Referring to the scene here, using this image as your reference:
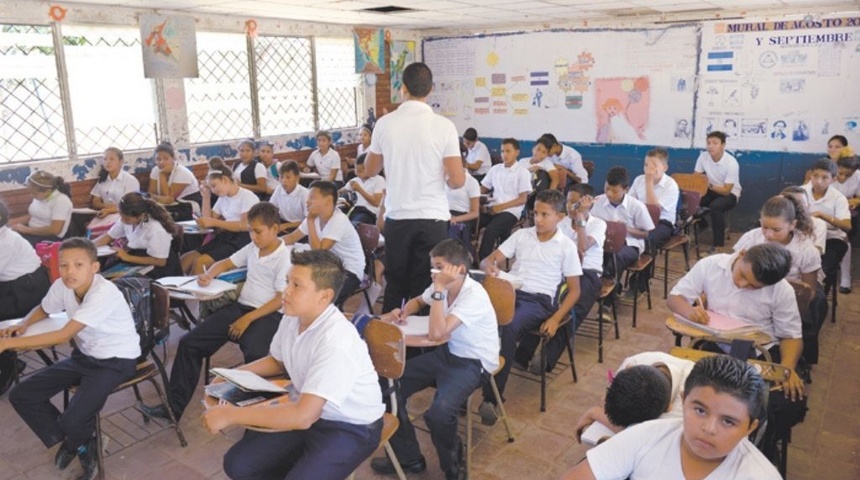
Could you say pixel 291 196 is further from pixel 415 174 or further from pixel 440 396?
pixel 440 396

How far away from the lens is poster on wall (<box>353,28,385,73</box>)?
948 centimetres

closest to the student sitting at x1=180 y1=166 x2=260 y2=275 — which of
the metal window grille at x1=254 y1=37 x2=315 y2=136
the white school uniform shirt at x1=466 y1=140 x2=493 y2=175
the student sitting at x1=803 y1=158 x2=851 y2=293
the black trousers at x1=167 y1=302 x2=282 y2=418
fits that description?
the black trousers at x1=167 y1=302 x2=282 y2=418

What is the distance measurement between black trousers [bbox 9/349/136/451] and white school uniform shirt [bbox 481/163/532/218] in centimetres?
415

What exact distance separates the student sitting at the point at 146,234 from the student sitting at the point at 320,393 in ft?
8.07

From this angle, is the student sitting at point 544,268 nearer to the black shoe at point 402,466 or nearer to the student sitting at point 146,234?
the black shoe at point 402,466

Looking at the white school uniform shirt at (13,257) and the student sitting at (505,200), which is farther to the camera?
the student sitting at (505,200)

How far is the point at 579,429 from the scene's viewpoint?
92.0 inches

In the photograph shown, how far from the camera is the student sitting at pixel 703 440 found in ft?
5.66

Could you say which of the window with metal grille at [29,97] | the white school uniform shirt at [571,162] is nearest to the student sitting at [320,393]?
the window with metal grille at [29,97]

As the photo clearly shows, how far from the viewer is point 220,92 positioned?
324 inches

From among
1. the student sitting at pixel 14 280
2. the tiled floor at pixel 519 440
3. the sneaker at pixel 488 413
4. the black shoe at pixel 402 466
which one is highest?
the student sitting at pixel 14 280

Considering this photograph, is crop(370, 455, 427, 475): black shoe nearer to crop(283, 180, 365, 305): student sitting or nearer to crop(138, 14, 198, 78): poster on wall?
crop(283, 180, 365, 305): student sitting

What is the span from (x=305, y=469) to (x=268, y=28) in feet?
23.8

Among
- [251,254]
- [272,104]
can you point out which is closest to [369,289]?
[251,254]
